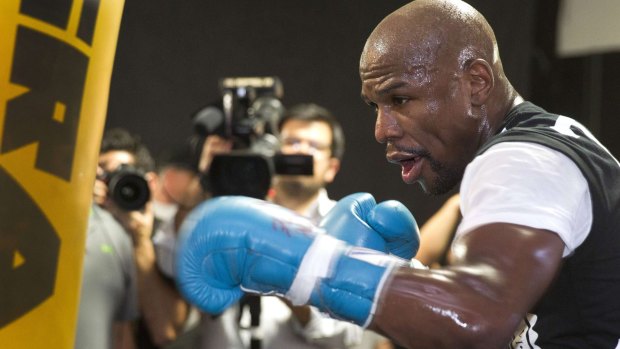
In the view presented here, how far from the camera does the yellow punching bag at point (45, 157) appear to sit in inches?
48.8

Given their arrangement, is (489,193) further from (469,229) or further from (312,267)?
(312,267)

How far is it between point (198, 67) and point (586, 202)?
9.05 feet

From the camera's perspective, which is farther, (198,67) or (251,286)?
(198,67)

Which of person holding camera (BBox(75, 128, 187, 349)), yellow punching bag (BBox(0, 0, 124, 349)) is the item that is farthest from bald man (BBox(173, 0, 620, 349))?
person holding camera (BBox(75, 128, 187, 349))

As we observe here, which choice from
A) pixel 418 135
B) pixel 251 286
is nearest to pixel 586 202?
pixel 418 135

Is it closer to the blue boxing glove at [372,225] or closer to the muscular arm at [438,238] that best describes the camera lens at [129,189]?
the muscular arm at [438,238]

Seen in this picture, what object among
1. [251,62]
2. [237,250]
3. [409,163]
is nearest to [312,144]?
[251,62]

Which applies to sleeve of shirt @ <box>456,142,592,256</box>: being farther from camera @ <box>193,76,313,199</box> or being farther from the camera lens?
the camera lens

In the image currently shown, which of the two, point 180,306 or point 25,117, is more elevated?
point 25,117

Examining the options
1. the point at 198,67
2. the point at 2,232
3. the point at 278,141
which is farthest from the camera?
the point at 198,67

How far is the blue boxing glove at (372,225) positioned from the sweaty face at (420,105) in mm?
82

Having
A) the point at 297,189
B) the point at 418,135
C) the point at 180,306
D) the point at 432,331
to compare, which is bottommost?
the point at 180,306

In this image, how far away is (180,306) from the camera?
2.65m

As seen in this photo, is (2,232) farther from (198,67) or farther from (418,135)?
(198,67)
